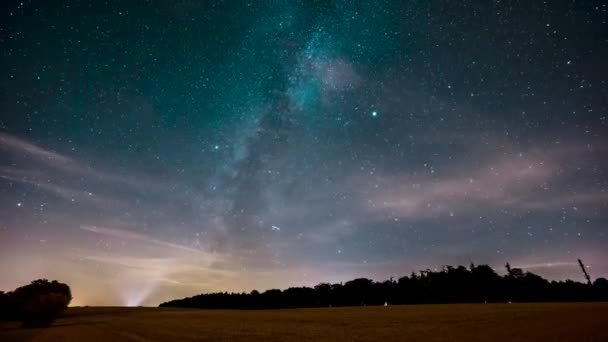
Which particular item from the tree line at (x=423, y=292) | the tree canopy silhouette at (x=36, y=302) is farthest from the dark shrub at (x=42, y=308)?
the tree line at (x=423, y=292)

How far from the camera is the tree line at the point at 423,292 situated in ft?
289

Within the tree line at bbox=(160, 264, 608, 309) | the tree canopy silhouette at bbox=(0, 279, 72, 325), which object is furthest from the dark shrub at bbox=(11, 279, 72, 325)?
the tree line at bbox=(160, 264, 608, 309)

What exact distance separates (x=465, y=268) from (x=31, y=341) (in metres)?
113

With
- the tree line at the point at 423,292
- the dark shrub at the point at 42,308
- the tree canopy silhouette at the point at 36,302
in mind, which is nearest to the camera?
the dark shrub at the point at 42,308

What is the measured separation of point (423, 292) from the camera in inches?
4043

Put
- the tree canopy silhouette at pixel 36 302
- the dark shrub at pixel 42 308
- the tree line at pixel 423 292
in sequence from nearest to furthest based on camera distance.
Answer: the dark shrub at pixel 42 308, the tree canopy silhouette at pixel 36 302, the tree line at pixel 423 292

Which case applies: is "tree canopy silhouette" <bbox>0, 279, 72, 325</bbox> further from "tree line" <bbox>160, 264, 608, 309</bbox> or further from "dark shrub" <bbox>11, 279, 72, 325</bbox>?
"tree line" <bbox>160, 264, 608, 309</bbox>

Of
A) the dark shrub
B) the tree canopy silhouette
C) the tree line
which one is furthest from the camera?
the tree line

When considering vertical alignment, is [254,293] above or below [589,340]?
above

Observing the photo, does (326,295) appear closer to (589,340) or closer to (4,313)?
(4,313)

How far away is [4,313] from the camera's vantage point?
64500 millimetres

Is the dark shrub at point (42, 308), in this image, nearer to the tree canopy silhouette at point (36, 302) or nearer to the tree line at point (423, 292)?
the tree canopy silhouette at point (36, 302)

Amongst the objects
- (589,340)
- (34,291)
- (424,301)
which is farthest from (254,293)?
(589,340)

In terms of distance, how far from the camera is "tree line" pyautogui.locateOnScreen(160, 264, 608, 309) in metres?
88.1
